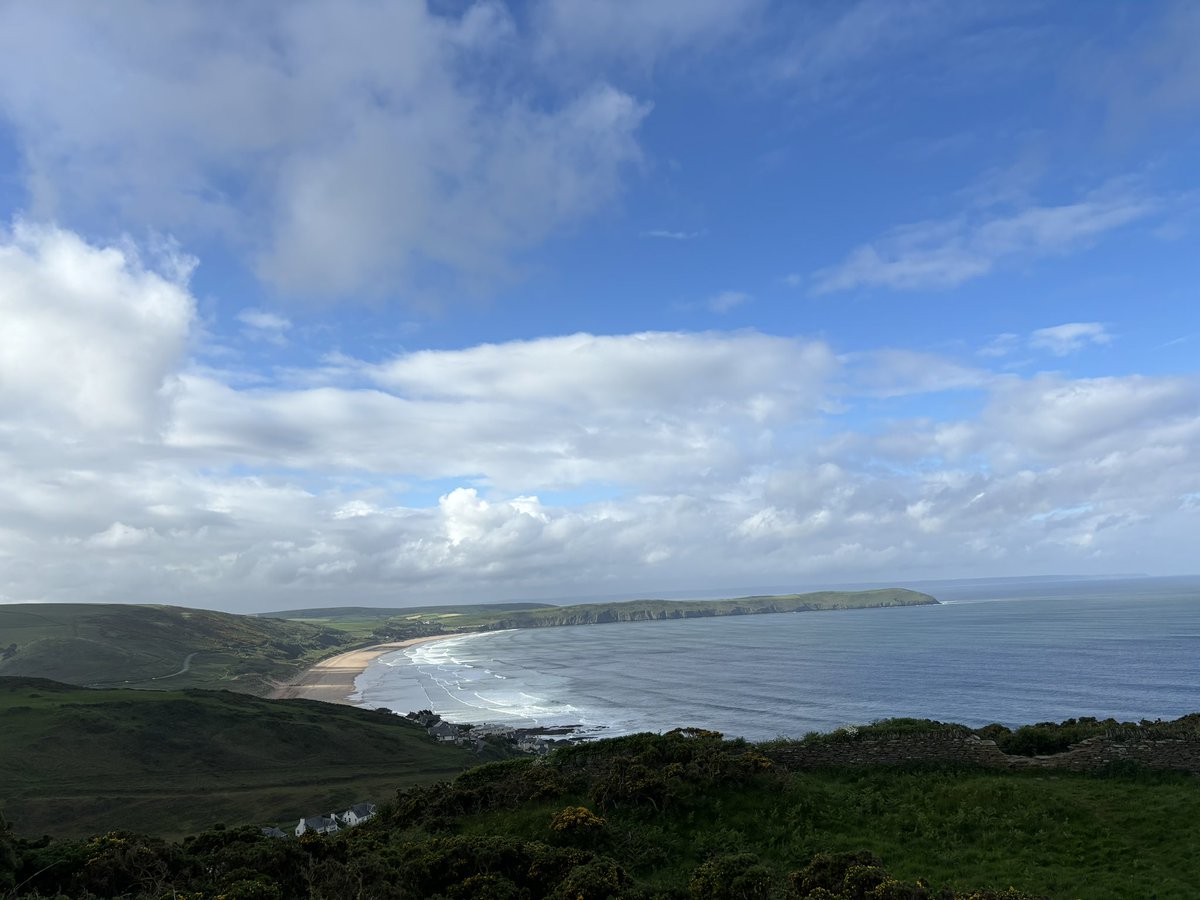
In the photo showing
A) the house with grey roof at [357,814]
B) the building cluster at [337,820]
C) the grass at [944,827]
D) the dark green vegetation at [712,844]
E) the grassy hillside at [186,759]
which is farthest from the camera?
the grassy hillside at [186,759]

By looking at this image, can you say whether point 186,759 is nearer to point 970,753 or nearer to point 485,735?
point 485,735

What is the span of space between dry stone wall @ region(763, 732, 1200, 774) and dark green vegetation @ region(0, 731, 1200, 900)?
30.8 inches

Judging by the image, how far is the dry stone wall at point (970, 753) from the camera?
26078 mm

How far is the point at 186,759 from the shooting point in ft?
264

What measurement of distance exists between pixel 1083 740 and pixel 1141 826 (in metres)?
8.39

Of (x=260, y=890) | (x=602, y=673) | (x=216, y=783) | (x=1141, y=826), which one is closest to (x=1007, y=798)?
(x=1141, y=826)

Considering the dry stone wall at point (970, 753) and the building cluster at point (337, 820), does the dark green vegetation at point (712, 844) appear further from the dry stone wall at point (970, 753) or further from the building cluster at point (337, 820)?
the building cluster at point (337, 820)

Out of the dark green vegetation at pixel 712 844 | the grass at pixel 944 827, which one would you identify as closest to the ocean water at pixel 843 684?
the dark green vegetation at pixel 712 844

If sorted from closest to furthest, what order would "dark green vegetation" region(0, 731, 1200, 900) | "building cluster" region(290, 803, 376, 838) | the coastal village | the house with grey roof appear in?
"dark green vegetation" region(0, 731, 1200, 900), "building cluster" region(290, 803, 376, 838), the house with grey roof, the coastal village

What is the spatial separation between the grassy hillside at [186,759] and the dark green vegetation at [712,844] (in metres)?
38.7

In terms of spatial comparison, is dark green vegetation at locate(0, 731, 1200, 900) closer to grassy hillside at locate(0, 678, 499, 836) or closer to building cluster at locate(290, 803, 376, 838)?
building cluster at locate(290, 803, 376, 838)

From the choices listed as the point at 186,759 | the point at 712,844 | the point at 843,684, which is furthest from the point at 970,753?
the point at 843,684

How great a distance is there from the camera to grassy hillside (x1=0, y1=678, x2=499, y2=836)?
192ft

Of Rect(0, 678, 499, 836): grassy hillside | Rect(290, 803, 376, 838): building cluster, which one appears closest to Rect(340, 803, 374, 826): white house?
Rect(290, 803, 376, 838): building cluster
